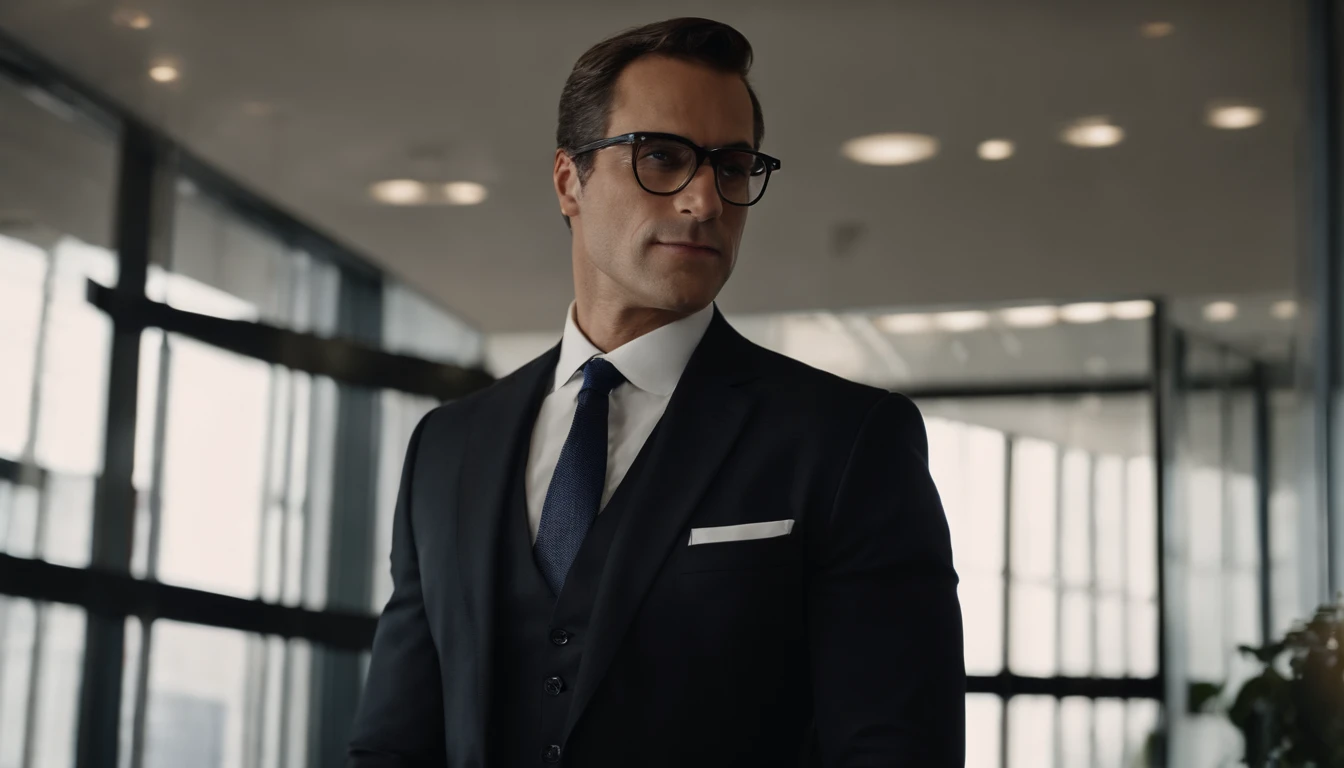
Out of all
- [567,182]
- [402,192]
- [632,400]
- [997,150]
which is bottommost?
[632,400]

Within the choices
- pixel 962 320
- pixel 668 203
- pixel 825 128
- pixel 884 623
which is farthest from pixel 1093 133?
pixel 884 623

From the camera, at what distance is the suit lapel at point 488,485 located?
126cm

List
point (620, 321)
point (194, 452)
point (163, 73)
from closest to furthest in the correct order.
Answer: point (620, 321) < point (194, 452) < point (163, 73)

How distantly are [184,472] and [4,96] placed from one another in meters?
1.14

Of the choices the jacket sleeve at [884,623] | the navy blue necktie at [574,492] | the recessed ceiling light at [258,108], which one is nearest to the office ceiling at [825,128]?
the recessed ceiling light at [258,108]

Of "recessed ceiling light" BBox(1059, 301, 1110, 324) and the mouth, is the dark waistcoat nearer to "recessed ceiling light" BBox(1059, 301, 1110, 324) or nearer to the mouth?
the mouth

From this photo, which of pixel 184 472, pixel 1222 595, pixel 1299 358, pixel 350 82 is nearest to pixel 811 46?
pixel 350 82

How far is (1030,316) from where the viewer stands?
12.2 ft

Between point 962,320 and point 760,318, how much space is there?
1.84 ft

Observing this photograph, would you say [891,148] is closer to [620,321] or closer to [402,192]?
[402,192]

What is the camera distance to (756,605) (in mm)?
1199

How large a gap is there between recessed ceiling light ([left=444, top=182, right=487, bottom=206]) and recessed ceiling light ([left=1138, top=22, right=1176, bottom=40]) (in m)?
1.93

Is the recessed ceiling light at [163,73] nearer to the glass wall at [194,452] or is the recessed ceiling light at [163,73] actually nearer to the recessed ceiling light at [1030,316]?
the glass wall at [194,452]

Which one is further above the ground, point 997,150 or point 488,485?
point 997,150
